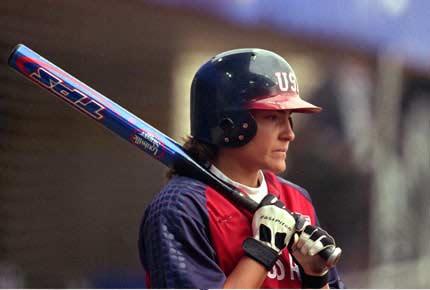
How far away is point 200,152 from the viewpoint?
2.21m

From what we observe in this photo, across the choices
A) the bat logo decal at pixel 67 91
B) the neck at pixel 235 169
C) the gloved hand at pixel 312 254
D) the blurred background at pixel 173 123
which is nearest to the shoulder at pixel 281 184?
the neck at pixel 235 169

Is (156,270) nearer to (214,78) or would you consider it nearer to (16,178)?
(214,78)

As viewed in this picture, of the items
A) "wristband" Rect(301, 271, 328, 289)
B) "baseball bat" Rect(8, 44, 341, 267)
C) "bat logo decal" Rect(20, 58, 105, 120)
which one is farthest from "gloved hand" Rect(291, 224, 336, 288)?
"bat logo decal" Rect(20, 58, 105, 120)

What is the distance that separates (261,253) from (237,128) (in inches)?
11.9

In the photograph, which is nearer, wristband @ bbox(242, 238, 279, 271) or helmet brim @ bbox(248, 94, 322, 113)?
wristband @ bbox(242, 238, 279, 271)

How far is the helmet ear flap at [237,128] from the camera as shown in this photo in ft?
6.93

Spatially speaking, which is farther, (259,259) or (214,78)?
(214,78)

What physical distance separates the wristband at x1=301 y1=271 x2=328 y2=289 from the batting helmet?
1.13 feet

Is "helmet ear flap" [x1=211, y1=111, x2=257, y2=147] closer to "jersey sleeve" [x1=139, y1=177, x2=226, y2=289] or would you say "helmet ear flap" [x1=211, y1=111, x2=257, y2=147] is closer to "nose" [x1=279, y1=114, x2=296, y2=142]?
"nose" [x1=279, y1=114, x2=296, y2=142]

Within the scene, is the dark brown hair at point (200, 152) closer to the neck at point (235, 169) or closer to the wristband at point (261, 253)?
the neck at point (235, 169)

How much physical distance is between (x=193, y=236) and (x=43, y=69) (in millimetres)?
537

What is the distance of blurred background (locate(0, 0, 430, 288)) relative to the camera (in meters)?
4.25

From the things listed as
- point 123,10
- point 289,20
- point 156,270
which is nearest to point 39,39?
point 123,10

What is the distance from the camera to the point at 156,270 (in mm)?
1982
